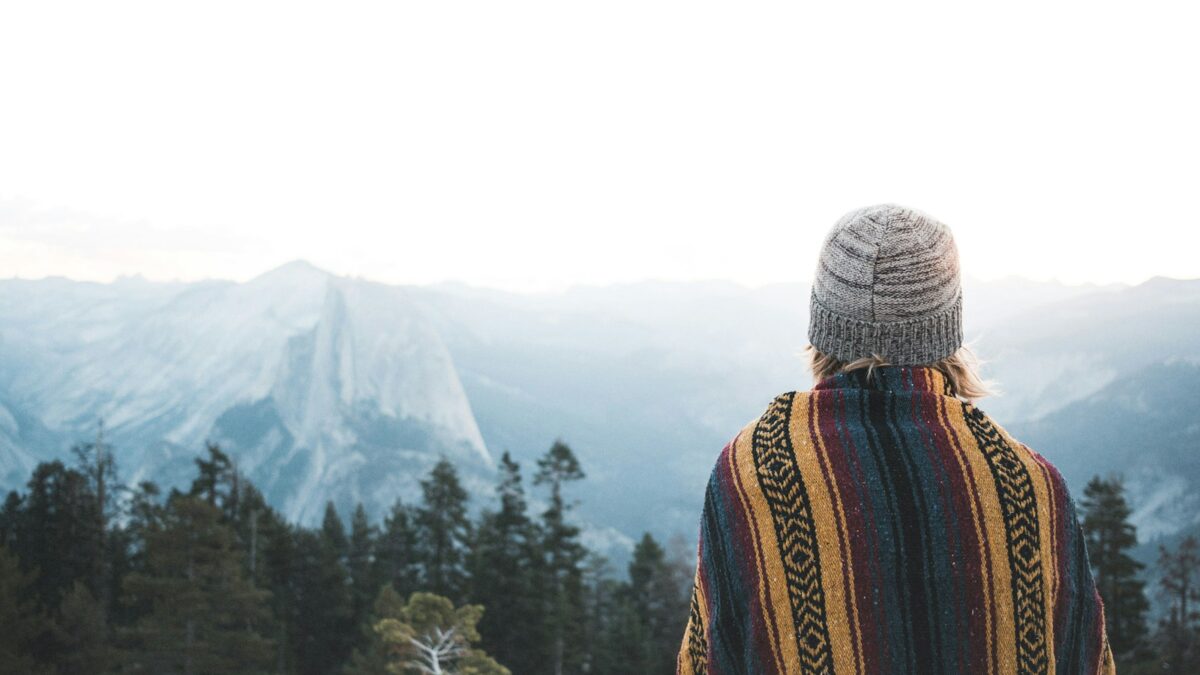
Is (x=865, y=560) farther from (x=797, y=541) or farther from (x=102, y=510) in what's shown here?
(x=102, y=510)

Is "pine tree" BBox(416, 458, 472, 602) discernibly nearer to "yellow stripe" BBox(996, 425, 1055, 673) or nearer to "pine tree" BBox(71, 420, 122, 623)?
"pine tree" BBox(71, 420, 122, 623)

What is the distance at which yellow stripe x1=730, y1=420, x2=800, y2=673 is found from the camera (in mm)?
1939

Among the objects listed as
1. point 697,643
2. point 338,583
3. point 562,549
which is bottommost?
point 338,583

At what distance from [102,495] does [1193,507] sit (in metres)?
44.8

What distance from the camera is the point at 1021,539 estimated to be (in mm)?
1859

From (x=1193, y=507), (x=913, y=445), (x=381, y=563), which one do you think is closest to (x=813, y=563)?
(x=913, y=445)

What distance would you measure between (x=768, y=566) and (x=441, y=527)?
3427 cm

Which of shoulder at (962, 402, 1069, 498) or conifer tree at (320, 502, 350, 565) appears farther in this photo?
conifer tree at (320, 502, 350, 565)

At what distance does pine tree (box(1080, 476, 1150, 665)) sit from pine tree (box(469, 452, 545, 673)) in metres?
19.1

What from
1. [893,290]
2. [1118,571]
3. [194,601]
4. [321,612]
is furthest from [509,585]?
[893,290]

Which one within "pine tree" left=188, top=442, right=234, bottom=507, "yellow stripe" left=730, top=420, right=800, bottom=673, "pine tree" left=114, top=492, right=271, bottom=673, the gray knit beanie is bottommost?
"pine tree" left=114, top=492, right=271, bottom=673

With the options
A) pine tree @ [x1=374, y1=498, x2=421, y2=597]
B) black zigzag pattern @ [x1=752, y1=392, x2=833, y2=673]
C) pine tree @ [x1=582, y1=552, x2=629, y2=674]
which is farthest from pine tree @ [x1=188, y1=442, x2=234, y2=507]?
black zigzag pattern @ [x1=752, y1=392, x2=833, y2=673]

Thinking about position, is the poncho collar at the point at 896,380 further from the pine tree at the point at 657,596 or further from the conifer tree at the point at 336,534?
the conifer tree at the point at 336,534

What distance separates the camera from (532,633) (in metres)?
30.4
